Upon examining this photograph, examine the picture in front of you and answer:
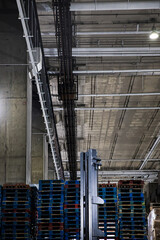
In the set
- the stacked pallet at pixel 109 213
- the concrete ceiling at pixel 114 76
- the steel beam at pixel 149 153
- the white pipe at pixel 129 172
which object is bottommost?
the stacked pallet at pixel 109 213

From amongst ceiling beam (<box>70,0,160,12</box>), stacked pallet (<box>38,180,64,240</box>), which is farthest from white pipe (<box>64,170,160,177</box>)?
ceiling beam (<box>70,0,160,12</box>)

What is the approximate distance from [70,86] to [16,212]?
20.0 feet

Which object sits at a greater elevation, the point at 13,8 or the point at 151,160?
the point at 13,8

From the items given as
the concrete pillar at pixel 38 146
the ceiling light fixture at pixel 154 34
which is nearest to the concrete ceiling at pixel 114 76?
the ceiling light fixture at pixel 154 34

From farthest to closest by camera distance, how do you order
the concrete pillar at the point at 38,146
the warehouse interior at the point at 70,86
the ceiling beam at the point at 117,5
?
1. the concrete pillar at the point at 38,146
2. the ceiling beam at the point at 117,5
3. the warehouse interior at the point at 70,86

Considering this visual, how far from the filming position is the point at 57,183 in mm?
13312

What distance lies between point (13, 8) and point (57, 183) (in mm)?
6774

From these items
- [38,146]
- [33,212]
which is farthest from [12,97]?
[38,146]

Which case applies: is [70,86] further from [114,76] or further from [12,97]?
[114,76]

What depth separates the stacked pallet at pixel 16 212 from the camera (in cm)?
1268

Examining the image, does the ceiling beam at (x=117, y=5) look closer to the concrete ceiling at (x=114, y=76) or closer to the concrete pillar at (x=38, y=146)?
the concrete ceiling at (x=114, y=76)

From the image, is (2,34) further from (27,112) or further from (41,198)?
(41,198)

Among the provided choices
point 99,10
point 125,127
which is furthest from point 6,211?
point 125,127

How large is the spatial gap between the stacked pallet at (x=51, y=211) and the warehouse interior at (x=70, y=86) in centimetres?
3
